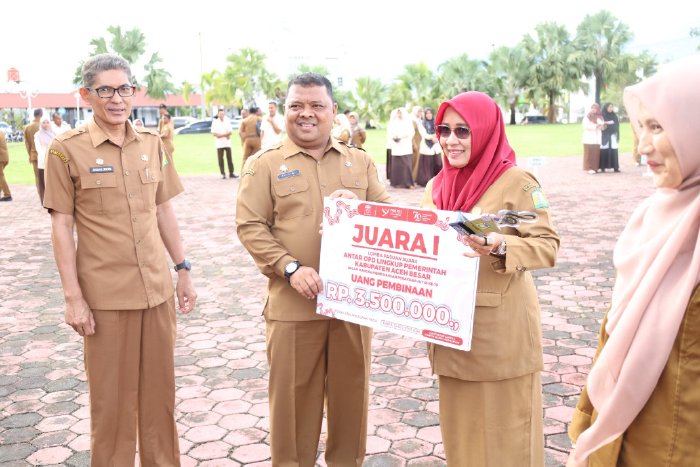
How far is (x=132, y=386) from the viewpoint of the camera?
298 cm

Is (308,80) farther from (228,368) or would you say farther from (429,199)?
(228,368)

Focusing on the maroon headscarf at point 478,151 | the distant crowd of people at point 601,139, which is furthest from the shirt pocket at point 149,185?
the distant crowd of people at point 601,139

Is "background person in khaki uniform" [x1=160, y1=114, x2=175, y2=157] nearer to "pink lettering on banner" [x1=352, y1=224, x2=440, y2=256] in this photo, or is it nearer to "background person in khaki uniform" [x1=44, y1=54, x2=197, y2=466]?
"background person in khaki uniform" [x1=44, y1=54, x2=197, y2=466]

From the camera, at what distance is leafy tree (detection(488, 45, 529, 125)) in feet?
203

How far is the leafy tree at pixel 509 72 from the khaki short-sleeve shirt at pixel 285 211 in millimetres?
61663

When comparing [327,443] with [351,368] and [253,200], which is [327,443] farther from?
[253,200]

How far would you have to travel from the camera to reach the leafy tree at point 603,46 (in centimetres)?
6272

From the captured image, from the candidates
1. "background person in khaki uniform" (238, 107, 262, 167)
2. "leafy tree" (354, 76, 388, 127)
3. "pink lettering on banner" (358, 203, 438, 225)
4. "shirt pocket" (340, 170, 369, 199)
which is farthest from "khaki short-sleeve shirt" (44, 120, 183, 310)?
"leafy tree" (354, 76, 388, 127)

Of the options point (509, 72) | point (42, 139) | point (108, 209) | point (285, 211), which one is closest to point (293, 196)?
point (285, 211)

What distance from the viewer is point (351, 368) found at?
304 cm

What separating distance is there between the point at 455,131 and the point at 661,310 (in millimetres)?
1062

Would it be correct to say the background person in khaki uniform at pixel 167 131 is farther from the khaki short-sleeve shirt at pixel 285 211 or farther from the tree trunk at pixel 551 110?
the tree trunk at pixel 551 110

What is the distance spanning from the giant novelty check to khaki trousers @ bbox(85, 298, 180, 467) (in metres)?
0.83

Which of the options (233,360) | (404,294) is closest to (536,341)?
(404,294)
